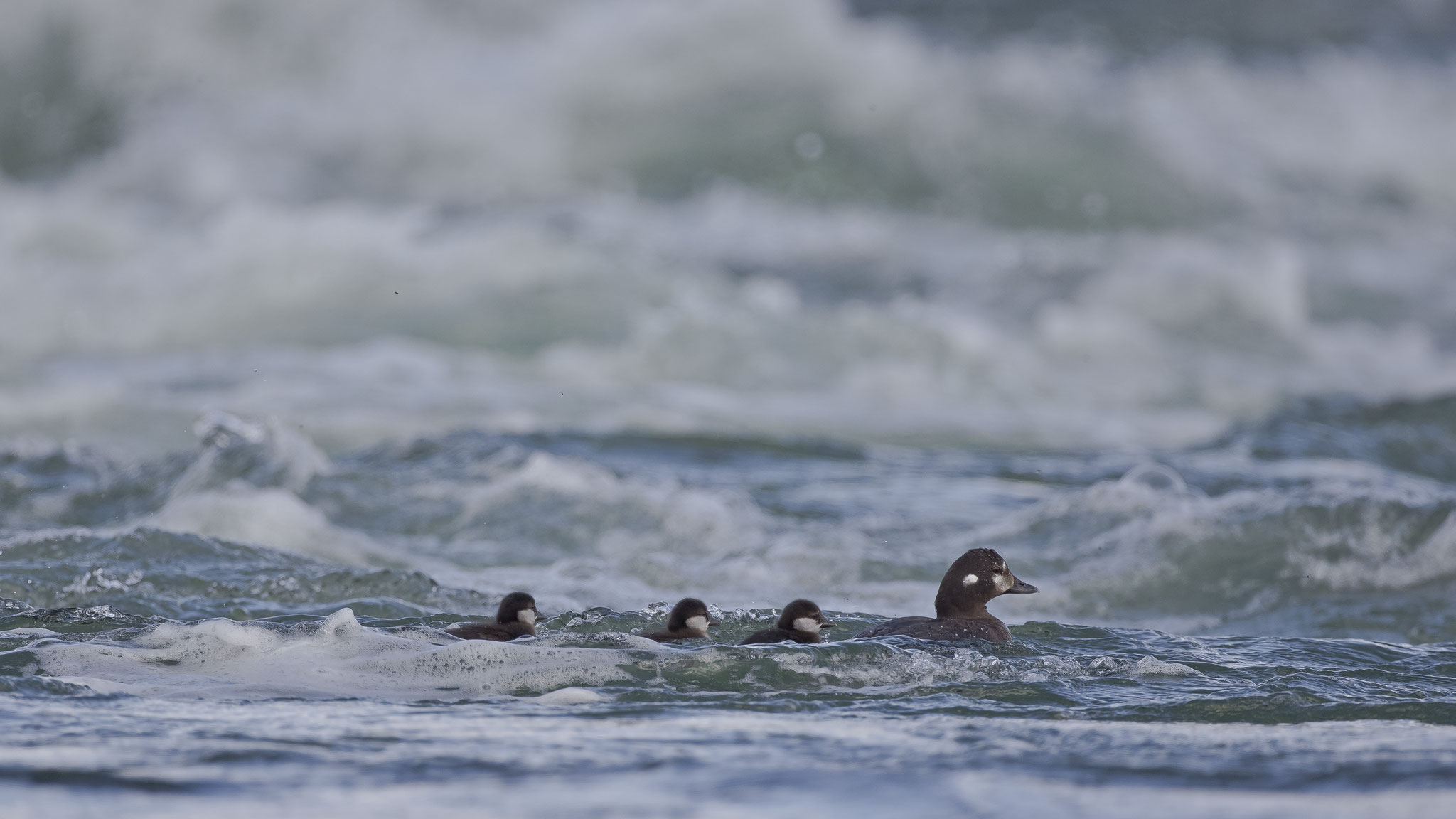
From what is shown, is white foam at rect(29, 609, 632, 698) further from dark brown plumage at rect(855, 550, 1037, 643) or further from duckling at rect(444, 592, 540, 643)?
dark brown plumage at rect(855, 550, 1037, 643)

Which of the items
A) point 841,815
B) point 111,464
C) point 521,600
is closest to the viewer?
point 841,815

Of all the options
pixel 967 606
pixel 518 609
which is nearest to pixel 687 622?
pixel 518 609

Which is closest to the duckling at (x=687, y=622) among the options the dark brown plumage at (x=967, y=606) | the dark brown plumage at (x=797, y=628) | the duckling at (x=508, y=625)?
the dark brown plumage at (x=797, y=628)

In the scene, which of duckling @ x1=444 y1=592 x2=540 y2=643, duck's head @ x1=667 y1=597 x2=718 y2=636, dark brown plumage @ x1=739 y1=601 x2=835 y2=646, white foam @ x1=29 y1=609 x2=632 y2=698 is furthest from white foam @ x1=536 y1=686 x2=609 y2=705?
duck's head @ x1=667 y1=597 x2=718 y2=636

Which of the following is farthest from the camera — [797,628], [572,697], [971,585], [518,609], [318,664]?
[971,585]

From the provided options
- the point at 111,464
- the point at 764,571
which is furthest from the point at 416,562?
the point at 111,464

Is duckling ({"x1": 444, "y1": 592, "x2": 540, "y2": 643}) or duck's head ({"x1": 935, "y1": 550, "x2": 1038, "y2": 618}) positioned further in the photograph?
duck's head ({"x1": 935, "y1": 550, "x2": 1038, "y2": 618})

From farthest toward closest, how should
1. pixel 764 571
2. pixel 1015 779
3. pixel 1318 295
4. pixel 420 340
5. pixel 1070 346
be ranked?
1. pixel 1318 295
2. pixel 1070 346
3. pixel 420 340
4. pixel 764 571
5. pixel 1015 779

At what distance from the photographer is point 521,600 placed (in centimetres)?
664

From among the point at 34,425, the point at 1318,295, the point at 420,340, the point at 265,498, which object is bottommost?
the point at 265,498

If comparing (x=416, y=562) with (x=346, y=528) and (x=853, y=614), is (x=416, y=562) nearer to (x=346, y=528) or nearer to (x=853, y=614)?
(x=346, y=528)

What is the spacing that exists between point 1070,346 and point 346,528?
1342 centimetres

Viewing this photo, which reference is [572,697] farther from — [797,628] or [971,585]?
[971,585]

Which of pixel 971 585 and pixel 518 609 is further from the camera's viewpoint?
pixel 971 585
